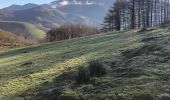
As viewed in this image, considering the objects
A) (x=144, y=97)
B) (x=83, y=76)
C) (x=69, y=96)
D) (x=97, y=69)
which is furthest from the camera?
(x=97, y=69)

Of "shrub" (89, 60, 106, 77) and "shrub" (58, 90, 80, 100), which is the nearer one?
"shrub" (58, 90, 80, 100)

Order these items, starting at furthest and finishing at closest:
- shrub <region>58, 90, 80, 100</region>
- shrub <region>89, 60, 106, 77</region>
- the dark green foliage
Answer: shrub <region>89, 60, 106, 77</region>, shrub <region>58, 90, 80, 100</region>, the dark green foliage

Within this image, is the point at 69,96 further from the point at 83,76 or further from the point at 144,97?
the point at 144,97

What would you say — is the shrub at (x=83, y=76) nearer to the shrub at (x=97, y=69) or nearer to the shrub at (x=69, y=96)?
the shrub at (x=97, y=69)

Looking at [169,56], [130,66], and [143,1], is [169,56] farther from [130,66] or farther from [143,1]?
[143,1]

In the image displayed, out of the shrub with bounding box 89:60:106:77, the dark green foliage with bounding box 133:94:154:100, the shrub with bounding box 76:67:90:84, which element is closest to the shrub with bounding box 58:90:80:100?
the shrub with bounding box 76:67:90:84

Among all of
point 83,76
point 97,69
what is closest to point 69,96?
point 83,76

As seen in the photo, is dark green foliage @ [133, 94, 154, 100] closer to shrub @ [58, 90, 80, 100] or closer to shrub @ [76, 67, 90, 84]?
shrub @ [58, 90, 80, 100]

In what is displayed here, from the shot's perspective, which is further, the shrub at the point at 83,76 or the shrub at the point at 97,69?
the shrub at the point at 97,69

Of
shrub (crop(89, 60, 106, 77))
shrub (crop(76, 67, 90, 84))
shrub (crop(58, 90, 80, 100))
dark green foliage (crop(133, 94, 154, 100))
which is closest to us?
dark green foliage (crop(133, 94, 154, 100))

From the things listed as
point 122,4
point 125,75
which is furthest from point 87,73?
point 122,4

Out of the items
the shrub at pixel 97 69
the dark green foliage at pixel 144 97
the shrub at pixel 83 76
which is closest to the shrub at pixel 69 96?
the shrub at pixel 83 76

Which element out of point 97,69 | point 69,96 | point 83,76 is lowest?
point 69,96

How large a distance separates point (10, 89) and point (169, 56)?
9630 millimetres
